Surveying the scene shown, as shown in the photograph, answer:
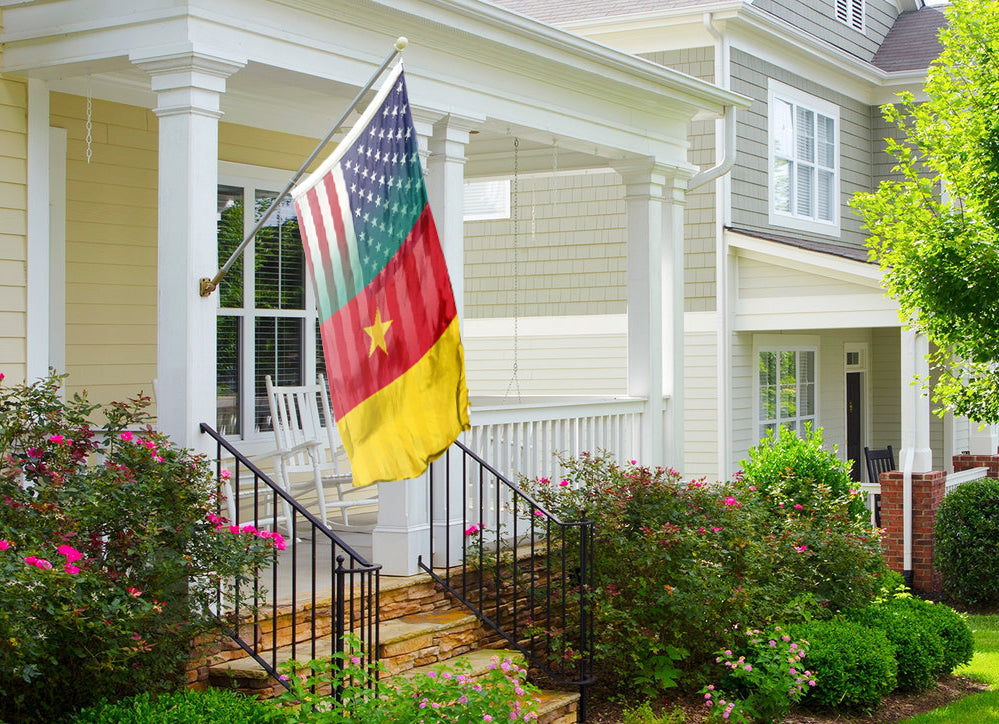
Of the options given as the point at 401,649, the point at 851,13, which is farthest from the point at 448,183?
the point at 851,13

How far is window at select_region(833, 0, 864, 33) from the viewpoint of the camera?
675 inches

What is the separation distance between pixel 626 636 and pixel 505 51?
3.72 meters

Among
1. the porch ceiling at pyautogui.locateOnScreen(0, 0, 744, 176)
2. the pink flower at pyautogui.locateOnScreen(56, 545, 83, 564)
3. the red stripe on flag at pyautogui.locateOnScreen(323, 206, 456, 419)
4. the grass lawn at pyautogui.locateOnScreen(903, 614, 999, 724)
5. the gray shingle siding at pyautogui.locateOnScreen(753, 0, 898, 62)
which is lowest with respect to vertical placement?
the grass lawn at pyautogui.locateOnScreen(903, 614, 999, 724)

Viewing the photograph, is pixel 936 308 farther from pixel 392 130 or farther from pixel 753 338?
pixel 392 130

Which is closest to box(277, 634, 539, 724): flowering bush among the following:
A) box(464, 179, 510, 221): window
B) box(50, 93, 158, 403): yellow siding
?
box(50, 93, 158, 403): yellow siding

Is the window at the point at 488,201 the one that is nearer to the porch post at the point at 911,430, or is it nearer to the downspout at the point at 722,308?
the downspout at the point at 722,308

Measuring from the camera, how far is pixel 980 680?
8.81 meters

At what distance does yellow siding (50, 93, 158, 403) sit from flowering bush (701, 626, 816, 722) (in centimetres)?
429

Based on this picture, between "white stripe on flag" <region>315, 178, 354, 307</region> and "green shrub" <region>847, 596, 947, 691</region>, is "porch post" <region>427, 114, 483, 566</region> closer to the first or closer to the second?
"white stripe on flag" <region>315, 178, 354, 307</region>

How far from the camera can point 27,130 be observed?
6508 mm

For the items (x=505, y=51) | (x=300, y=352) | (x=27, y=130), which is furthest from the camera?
(x=300, y=352)

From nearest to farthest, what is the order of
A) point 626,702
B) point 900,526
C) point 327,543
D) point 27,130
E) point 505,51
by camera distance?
point 27,130
point 626,702
point 505,51
point 327,543
point 900,526

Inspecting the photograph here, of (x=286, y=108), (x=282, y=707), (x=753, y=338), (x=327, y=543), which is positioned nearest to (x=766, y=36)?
(x=753, y=338)

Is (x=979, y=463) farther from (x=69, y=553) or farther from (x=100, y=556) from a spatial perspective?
(x=69, y=553)
